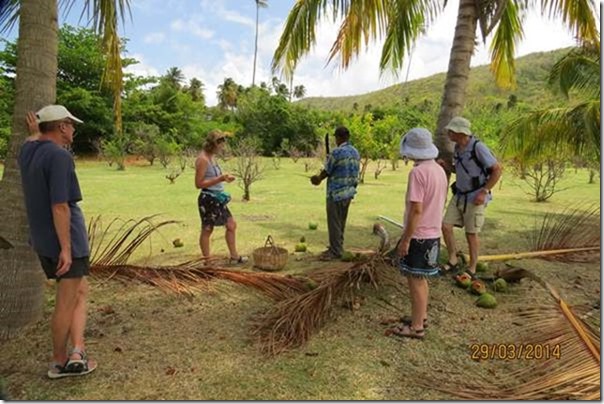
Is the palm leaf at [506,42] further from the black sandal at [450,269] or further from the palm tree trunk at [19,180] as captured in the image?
the palm tree trunk at [19,180]

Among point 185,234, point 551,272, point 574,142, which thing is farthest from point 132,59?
point 551,272

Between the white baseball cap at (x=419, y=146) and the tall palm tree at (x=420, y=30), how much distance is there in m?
1.94

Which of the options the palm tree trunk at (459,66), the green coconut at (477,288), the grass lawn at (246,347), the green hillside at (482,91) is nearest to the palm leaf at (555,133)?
the grass lawn at (246,347)

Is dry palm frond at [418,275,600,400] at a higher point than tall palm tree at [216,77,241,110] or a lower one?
lower

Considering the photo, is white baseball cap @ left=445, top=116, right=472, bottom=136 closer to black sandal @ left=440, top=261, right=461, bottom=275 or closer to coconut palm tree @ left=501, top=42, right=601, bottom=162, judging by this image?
black sandal @ left=440, top=261, right=461, bottom=275

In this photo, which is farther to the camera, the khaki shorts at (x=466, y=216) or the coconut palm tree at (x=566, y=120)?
the coconut palm tree at (x=566, y=120)

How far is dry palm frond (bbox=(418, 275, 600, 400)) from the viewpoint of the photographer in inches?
98.3

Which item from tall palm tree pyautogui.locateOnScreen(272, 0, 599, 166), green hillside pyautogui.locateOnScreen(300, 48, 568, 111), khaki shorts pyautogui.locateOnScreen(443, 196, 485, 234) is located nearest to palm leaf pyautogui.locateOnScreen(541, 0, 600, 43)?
tall palm tree pyautogui.locateOnScreen(272, 0, 599, 166)

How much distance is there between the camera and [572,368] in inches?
103

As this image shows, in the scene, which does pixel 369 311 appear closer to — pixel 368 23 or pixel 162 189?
pixel 368 23

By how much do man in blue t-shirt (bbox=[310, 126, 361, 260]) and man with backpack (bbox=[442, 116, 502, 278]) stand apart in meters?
1.28

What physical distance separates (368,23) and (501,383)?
4565 mm
